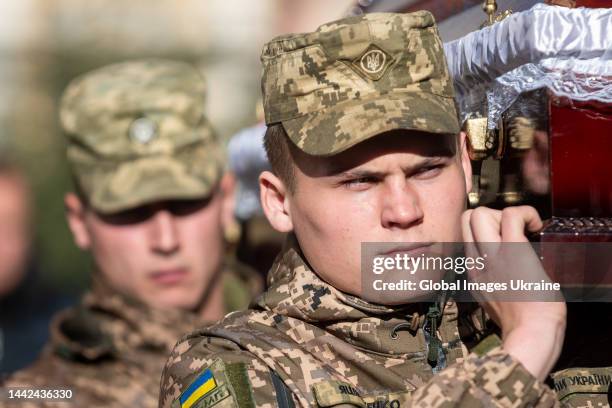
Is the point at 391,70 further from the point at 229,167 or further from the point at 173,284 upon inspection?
the point at 229,167

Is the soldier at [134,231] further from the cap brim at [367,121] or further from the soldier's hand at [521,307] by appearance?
the soldier's hand at [521,307]

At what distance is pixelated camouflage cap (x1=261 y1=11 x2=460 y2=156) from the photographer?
2.38m

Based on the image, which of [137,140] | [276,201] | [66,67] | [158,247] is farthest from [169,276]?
[276,201]

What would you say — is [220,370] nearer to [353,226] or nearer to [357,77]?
[353,226]

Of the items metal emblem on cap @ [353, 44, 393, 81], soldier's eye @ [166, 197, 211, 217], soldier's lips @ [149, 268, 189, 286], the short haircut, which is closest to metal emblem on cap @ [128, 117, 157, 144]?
soldier's eye @ [166, 197, 211, 217]

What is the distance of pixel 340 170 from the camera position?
7.77 ft

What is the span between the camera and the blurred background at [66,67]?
4.95 meters

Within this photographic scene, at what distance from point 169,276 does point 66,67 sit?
1404 mm

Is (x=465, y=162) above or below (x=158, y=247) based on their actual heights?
above

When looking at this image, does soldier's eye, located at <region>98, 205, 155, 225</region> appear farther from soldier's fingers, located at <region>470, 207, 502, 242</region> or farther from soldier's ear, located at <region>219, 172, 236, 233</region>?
soldier's fingers, located at <region>470, 207, 502, 242</region>

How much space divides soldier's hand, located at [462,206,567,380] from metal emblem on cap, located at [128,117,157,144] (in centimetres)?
202

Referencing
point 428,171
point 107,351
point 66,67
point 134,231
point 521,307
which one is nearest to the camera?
point 521,307

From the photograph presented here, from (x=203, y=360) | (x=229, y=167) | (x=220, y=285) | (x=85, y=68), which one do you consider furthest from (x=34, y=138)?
(x=203, y=360)

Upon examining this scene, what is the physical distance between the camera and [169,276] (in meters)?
4.19
